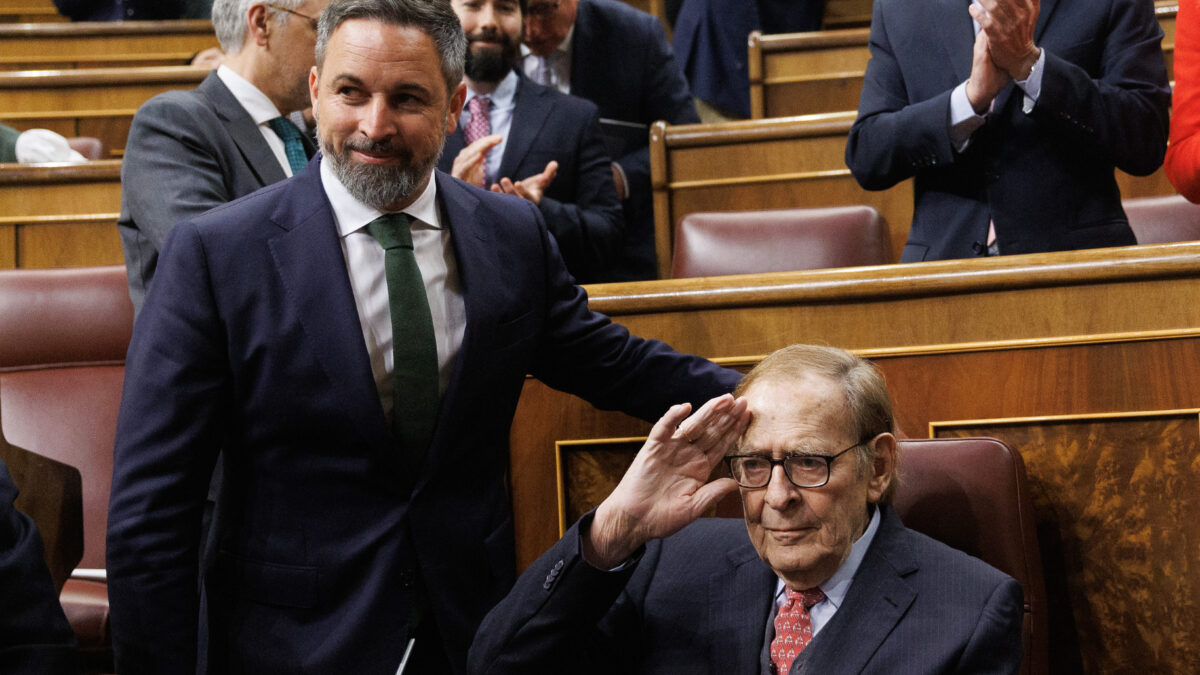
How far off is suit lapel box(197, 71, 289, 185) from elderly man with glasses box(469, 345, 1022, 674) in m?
0.71

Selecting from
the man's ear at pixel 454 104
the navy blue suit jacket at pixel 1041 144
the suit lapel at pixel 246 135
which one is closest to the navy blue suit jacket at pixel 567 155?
the navy blue suit jacket at pixel 1041 144

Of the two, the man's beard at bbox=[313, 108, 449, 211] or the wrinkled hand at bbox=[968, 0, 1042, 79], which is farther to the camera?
the wrinkled hand at bbox=[968, 0, 1042, 79]

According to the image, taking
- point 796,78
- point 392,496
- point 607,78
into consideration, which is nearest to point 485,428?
point 392,496

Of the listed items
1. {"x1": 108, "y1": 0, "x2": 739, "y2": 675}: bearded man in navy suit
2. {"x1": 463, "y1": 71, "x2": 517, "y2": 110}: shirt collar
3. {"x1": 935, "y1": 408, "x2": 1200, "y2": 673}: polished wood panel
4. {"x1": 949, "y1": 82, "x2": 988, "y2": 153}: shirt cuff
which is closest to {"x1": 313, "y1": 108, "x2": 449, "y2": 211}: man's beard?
{"x1": 108, "y1": 0, "x2": 739, "y2": 675}: bearded man in navy suit

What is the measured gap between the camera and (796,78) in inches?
133

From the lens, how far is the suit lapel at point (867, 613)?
3.59ft

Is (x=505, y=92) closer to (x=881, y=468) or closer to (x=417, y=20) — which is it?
(x=417, y=20)

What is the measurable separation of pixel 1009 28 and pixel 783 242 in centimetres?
62

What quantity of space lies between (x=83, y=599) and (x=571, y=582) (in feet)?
2.54

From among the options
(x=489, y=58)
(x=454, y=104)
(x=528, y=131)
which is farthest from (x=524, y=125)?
(x=454, y=104)

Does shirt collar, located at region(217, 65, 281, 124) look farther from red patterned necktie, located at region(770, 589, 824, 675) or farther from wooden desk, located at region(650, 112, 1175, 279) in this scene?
wooden desk, located at region(650, 112, 1175, 279)

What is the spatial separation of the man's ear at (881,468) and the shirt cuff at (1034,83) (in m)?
0.72

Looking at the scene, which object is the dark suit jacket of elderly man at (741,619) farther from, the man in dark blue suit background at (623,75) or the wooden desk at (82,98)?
the wooden desk at (82,98)

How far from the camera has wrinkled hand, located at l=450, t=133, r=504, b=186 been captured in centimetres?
184
